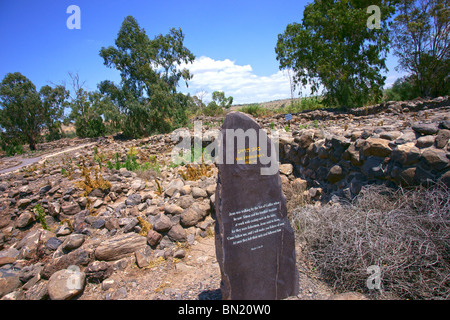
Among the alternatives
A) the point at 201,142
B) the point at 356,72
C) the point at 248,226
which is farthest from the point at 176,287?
the point at 356,72

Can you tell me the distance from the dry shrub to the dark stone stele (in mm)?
752

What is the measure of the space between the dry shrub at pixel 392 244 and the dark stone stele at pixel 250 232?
75 cm

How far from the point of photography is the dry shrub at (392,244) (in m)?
2.65

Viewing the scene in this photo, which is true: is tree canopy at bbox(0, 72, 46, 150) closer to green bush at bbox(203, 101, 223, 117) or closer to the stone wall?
green bush at bbox(203, 101, 223, 117)

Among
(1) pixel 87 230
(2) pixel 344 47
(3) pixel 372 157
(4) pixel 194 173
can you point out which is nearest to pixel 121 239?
(1) pixel 87 230

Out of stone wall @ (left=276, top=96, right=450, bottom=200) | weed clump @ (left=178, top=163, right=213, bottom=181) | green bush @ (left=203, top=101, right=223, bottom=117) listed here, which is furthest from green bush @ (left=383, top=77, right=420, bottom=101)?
weed clump @ (left=178, top=163, right=213, bottom=181)

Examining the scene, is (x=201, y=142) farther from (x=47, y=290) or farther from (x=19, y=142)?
(x=19, y=142)

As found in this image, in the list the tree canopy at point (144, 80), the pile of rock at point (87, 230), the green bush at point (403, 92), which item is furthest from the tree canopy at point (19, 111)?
the green bush at point (403, 92)

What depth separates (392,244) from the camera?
2.87 metres

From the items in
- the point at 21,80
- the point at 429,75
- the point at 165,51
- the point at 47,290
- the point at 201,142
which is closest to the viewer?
the point at 47,290

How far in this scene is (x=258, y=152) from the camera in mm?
2498

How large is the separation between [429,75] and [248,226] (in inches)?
682

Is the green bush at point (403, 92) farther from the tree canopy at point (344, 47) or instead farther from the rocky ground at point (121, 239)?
the rocky ground at point (121, 239)

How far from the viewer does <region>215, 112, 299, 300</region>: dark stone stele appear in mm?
2410
